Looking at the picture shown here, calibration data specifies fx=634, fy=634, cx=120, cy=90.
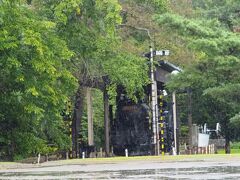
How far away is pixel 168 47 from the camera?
37656 mm

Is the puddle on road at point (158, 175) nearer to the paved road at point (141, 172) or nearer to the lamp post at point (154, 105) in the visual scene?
the paved road at point (141, 172)

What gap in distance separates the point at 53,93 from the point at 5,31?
150 inches

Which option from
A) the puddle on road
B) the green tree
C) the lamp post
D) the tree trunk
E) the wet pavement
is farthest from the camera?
the tree trunk

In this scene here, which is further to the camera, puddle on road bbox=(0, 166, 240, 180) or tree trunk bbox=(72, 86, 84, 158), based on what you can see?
tree trunk bbox=(72, 86, 84, 158)

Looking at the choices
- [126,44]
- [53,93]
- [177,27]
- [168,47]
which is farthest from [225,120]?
[53,93]

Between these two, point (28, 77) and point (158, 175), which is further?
point (28, 77)

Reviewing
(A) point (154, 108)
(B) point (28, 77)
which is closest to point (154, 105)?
(A) point (154, 108)

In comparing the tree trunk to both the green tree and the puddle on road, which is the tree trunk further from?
the puddle on road

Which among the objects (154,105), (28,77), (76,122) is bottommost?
(76,122)

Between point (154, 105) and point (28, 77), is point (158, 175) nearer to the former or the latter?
point (28, 77)

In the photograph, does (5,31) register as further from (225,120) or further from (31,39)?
(225,120)

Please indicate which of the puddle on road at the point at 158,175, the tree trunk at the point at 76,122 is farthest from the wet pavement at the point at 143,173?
the tree trunk at the point at 76,122

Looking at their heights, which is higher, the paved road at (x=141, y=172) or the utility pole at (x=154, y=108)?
the utility pole at (x=154, y=108)

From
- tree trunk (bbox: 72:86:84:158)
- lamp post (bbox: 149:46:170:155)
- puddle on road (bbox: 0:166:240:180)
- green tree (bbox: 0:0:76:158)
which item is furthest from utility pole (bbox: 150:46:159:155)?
puddle on road (bbox: 0:166:240:180)
